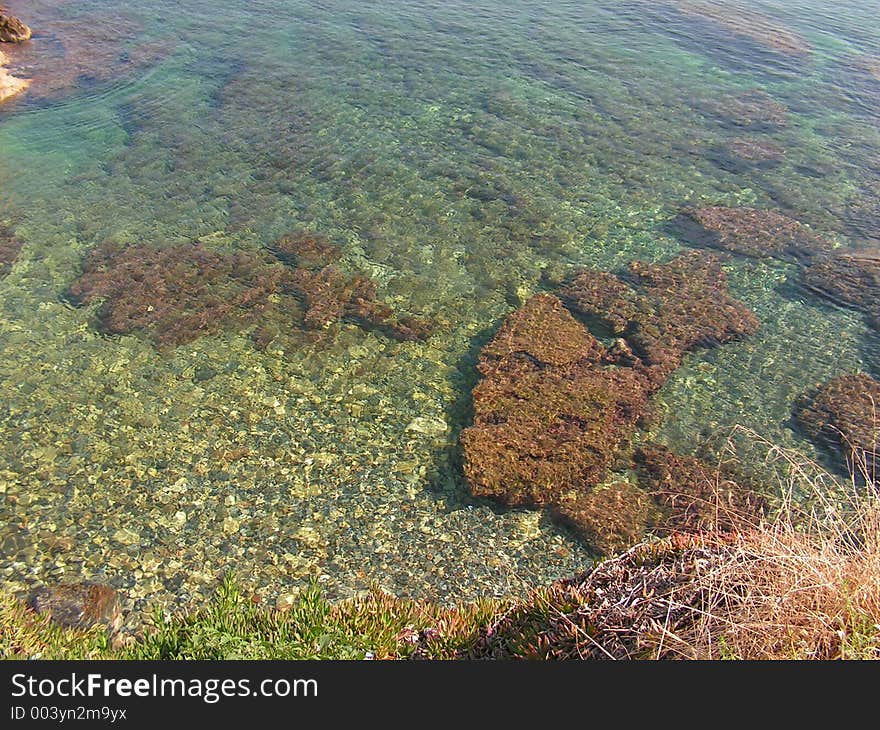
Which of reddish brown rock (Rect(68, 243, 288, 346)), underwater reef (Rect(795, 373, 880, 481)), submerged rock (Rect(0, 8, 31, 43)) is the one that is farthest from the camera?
submerged rock (Rect(0, 8, 31, 43))

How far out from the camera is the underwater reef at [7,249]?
44.2ft

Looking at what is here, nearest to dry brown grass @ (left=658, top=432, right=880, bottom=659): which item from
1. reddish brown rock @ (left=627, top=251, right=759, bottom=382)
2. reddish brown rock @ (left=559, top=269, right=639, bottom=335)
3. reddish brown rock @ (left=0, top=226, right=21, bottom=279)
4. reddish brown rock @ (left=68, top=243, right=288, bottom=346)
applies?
reddish brown rock @ (left=627, top=251, right=759, bottom=382)

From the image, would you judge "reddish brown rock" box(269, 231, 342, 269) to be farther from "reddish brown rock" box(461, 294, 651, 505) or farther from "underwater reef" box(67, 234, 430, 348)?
"reddish brown rock" box(461, 294, 651, 505)

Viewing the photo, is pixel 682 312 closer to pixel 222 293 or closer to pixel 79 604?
pixel 222 293

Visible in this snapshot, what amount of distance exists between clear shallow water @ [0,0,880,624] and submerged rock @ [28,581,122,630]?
245 millimetres

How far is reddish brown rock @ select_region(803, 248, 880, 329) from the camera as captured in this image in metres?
13.1

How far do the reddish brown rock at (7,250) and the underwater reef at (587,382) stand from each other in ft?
31.3

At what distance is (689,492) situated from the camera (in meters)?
9.45

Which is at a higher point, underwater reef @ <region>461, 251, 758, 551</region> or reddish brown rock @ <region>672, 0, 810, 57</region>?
reddish brown rock @ <region>672, 0, 810, 57</region>

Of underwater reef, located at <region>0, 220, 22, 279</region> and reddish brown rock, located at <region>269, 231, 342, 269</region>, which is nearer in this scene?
underwater reef, located at <region>0, 220, 22, 279</region>

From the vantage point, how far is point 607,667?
5.18 meters

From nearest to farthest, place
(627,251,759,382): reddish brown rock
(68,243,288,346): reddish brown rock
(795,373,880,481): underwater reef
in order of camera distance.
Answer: (795,373,880,481): underwater reef → (627,251,759,382): reddish brown rock → (68,243,288,346): reddish brown rock

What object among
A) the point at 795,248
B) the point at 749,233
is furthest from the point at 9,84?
the point at 795,248

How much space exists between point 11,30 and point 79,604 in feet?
76.2
